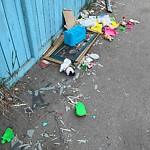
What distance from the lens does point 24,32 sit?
116 inches

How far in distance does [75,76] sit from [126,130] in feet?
3.56

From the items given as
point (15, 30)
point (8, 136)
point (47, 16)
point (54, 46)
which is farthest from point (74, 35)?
point (8, 136)

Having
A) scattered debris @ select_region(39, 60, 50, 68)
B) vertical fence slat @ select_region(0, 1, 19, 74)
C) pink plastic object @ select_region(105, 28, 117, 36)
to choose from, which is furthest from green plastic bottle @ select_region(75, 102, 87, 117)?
pink plastic object @ select_region(105, 28, 117, 36)

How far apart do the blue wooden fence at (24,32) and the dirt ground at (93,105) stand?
20 centimetres

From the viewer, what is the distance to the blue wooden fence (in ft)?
8.53

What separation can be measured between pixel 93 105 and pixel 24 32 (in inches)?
52.7

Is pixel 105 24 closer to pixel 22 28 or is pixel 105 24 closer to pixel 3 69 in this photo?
pixel 22 28

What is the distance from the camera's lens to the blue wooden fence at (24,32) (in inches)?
102

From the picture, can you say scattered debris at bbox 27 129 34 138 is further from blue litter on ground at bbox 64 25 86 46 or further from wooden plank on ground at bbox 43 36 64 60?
blue litter on ground at bbox 64 25 86 46

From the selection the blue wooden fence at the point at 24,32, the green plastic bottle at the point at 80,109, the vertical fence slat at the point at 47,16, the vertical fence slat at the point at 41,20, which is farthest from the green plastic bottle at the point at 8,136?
the vertical fence slat at the point at 47,16

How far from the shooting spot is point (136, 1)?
5188 mm

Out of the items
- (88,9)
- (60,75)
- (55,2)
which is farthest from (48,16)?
(88,9)

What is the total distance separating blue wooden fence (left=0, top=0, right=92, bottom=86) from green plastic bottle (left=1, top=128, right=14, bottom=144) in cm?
65

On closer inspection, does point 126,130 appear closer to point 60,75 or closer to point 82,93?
point 82,93
